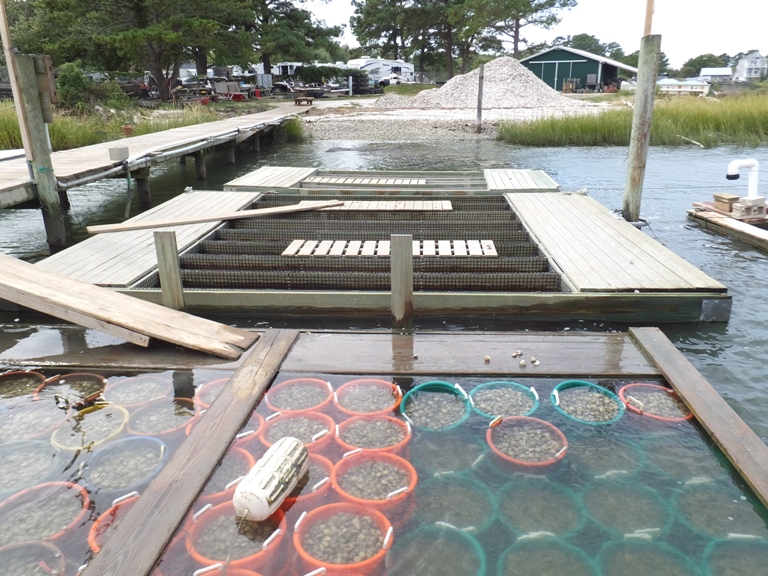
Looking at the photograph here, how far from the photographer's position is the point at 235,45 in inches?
1107

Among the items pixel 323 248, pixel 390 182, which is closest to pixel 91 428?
pixel 323 248

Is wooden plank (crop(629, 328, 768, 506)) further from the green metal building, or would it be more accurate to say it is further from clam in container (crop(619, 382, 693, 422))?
the green metal building

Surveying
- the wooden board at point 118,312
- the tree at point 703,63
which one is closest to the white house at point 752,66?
the tree at point 703,63

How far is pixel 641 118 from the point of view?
8.37 m

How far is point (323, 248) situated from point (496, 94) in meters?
28.9


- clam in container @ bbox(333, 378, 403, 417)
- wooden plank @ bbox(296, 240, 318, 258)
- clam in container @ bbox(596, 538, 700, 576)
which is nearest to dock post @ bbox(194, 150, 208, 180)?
wooden plank @ bbox(296, 240, 318, 258)

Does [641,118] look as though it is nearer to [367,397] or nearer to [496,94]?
[367,397]

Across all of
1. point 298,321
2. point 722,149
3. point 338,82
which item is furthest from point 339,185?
point 338,82

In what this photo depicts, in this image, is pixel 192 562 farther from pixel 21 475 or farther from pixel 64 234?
pixel 64 234

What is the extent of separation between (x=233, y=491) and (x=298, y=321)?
9.06ft

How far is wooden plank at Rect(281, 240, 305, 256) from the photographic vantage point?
6727 millimetres

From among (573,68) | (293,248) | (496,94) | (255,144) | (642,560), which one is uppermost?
(573,68)

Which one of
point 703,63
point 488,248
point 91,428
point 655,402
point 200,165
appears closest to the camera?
point 91,428

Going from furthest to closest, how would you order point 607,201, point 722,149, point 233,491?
point 722,149
point 607,201
point 233,491
